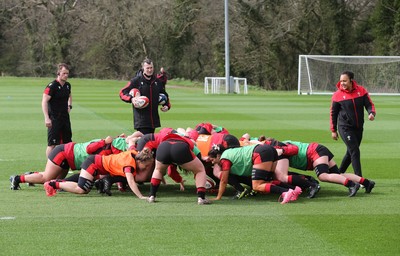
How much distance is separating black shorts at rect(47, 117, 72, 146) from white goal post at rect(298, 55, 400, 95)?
109ft

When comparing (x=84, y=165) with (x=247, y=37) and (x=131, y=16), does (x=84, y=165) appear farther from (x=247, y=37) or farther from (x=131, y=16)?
(x=131, y=16)

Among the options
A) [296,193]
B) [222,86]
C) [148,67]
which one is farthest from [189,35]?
Result: [296,193]

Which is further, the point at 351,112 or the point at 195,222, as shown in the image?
the point at 351,112

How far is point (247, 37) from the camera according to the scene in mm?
61219

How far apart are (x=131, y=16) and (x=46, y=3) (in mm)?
9867

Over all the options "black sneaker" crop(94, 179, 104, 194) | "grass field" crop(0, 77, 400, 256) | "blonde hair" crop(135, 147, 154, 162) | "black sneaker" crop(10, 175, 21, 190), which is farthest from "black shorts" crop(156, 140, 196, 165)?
"black sneaker" crop(10, 175, 21, 190)

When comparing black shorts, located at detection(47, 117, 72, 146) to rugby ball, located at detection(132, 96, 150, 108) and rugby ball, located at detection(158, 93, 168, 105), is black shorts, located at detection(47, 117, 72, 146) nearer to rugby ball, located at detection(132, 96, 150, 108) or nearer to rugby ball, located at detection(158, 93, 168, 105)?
rugby ball, located at detection(132, 96, 150, 108)

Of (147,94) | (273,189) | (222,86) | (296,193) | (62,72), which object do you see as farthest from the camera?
(222,86)

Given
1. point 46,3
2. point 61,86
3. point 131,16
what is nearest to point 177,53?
point 131,16

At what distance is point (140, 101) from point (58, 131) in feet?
5.00

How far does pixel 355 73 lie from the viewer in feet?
150

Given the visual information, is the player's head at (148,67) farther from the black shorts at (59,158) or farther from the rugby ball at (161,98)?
the black shorts at (59,158)

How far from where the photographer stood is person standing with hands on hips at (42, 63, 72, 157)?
1314 centimetres

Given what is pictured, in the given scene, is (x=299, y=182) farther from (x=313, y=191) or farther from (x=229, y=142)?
(x=229, y=142)
